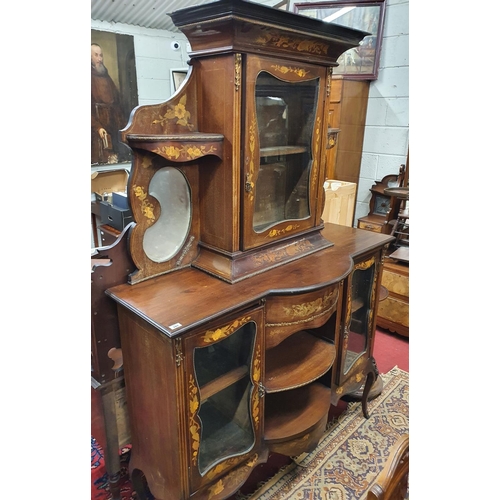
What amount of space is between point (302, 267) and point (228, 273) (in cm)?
29

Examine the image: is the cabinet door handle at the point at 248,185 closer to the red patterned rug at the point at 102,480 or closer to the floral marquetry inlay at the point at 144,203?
the floral marquetry inlay at the point at 144,203

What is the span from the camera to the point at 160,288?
1.15 m

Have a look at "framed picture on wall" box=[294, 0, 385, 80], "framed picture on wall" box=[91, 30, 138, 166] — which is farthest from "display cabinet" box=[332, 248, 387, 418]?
"framed picture on wall" box=[91, 30, 138, 166]

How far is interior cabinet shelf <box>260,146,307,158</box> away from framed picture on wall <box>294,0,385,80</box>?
146 centimetres

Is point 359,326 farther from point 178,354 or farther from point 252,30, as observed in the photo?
point 252,30

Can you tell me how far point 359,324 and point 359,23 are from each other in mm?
2069

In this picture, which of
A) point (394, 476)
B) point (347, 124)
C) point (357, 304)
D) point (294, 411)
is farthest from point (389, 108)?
point (394, 476)

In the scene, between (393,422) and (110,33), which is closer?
(393,422)

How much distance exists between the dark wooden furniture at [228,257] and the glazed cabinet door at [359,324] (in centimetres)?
8

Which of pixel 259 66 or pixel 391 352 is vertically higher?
pixel 259 66

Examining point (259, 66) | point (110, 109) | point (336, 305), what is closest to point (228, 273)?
point (336, 305)

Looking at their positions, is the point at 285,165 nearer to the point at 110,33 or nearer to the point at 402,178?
the point at 402,178

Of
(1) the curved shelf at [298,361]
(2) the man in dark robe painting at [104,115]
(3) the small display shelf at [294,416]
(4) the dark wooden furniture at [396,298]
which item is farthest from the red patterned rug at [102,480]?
(2) the man in dark robe painting at [104,115]

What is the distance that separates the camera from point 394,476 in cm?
69
